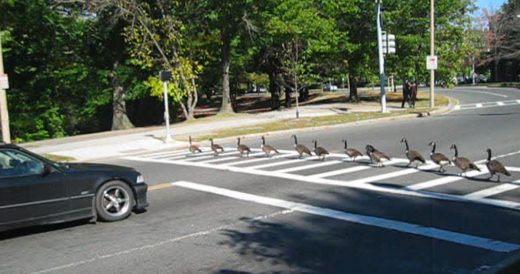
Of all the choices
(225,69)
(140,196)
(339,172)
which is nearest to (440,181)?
(339,172)

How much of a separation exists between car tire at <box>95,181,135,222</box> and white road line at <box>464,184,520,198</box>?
5.57 meters

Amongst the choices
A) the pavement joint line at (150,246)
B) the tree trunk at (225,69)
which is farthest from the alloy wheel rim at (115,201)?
the tree trunk at (225,69)

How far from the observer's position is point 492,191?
31.6 ft

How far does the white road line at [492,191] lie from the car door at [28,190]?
652cm

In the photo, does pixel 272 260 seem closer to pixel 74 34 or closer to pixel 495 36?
pixel 74 34

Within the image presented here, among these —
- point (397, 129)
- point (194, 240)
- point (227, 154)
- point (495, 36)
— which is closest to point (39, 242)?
point (194, 240)

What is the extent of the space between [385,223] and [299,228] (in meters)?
1.20

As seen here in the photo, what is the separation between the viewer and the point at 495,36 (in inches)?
3199

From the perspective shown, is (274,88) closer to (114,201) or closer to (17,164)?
(114,201)

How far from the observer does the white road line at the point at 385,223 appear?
665 cm

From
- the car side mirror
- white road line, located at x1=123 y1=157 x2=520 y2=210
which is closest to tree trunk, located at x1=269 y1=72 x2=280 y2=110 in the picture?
white road line, located at x1=123 y1=157 x2=520 y2=210

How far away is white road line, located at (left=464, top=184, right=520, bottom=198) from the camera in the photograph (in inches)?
367

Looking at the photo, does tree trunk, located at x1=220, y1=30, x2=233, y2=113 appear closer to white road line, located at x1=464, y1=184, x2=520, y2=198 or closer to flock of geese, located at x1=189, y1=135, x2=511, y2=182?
flock of geese, located at x1=189, y1=135, x2=511, y2=182

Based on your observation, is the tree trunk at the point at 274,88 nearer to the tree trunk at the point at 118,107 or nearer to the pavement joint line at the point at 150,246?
the tree trunk at the point at 118,107
